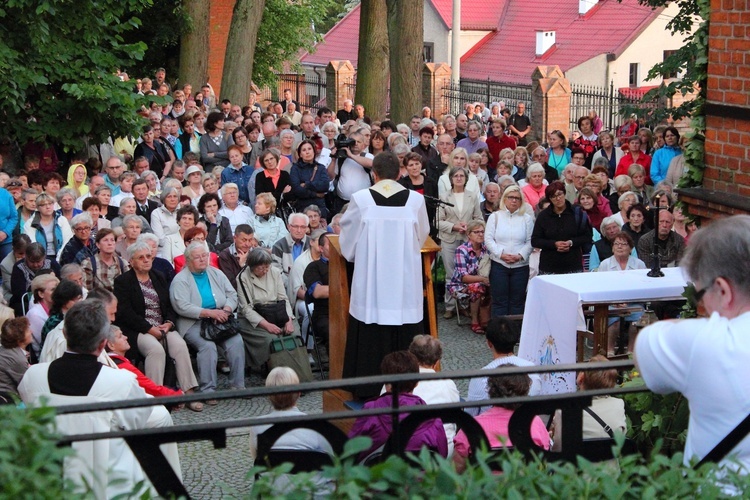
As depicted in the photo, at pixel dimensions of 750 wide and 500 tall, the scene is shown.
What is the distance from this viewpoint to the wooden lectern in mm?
8547

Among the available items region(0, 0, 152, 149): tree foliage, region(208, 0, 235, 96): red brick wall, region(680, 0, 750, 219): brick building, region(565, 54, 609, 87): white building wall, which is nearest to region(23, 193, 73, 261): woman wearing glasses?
region(0, 0, 152, 149): tree foliage

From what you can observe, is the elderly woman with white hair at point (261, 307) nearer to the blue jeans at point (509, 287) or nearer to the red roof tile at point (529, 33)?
the blue jeans at point (509, 287)

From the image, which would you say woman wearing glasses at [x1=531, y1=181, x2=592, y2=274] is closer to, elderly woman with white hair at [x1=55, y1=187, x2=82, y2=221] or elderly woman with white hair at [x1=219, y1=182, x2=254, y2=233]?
elderly woman with white hair at [x1=219, y1=182, x2=254, y2=233]

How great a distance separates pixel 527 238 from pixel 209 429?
8.43m

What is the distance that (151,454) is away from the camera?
13.3 feet

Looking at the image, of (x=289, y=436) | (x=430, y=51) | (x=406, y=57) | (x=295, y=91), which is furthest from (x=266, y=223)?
(x=430, y=51)

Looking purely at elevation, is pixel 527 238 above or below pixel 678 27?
below

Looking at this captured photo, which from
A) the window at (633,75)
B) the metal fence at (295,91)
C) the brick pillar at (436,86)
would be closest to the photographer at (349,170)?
the brick pillar at (436,86)

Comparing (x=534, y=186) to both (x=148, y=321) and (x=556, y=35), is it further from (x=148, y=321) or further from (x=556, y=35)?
(x=556, y=35)

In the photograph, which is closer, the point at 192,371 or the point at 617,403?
the point at 617,403

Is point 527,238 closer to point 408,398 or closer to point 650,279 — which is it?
point 650,279

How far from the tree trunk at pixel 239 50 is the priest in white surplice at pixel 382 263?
1569 cm

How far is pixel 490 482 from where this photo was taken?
332 centimetres

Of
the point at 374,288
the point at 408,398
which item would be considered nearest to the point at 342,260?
the point at 374,288
